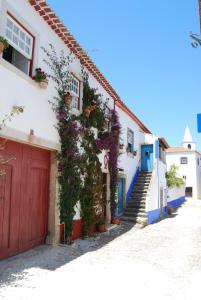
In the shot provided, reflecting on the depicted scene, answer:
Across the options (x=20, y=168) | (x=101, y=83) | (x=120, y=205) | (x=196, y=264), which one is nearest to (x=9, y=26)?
(x=20, y=168)

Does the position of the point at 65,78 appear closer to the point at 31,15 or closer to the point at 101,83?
the point at 31,15

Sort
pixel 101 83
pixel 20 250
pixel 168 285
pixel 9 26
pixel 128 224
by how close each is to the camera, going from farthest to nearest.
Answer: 1. pixel 128 224
2. pixel 101 83
3. pixel 20 250
4. pixel 9 26
5. pixel 168 285

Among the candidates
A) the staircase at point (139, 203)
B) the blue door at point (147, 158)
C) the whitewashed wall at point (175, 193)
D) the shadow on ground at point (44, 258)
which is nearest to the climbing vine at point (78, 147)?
the shadow on ground at point (44, 258)

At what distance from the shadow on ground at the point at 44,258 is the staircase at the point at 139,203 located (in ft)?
16.8

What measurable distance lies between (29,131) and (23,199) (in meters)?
1.73

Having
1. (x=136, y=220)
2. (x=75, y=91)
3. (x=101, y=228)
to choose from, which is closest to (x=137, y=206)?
(x=136, y=220)

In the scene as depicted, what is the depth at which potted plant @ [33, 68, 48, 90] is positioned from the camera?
7941 mm

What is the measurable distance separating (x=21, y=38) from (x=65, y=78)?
7.43 feet

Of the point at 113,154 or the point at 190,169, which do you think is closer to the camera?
Answer: the point at 113,154

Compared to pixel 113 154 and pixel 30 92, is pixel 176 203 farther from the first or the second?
pixel 30 92

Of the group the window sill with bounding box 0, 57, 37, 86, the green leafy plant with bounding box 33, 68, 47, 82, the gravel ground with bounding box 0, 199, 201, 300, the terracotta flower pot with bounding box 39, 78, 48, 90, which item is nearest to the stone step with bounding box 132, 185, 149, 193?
the gravel ground with bounding box 0, 199, 201, 300

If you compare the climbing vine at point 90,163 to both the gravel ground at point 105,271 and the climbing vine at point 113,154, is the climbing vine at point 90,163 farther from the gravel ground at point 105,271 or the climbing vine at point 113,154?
the climbing vine at point 113,154

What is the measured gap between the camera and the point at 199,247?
32.6ft

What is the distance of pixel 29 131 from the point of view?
7668mm
